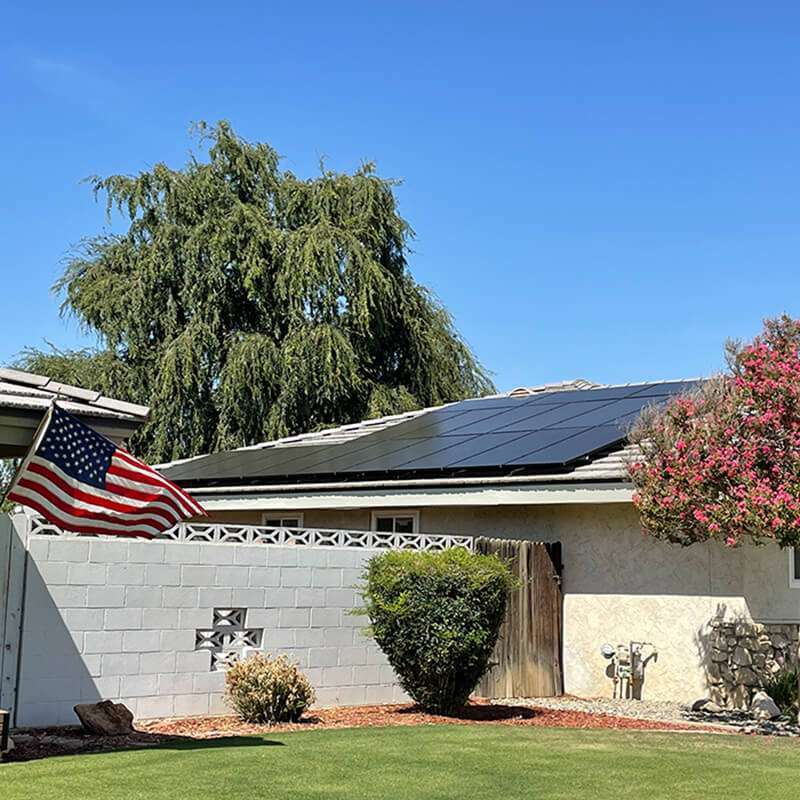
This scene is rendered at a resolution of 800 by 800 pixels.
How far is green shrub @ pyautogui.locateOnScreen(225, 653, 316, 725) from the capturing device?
1236cm

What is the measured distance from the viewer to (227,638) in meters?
13.2

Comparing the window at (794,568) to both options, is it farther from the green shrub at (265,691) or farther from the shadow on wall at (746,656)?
the green shrub at (265,691)

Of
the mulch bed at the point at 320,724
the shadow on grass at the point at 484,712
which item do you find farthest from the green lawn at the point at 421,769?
the shadow on grass at the point at 484,712

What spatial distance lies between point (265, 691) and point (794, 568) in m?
7.31

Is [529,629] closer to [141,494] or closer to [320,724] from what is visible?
[320,724]

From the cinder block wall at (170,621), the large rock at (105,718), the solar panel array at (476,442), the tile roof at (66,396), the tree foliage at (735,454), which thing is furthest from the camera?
the solar panel array at (476,442)

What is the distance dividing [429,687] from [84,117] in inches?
526

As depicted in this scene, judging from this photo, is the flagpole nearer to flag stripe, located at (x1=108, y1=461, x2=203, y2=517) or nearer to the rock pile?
flag stripe, located at (x1=108, y1=461, x2=203, y2=517)

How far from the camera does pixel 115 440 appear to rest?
33.6ft

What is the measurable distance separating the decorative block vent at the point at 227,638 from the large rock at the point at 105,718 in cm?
163

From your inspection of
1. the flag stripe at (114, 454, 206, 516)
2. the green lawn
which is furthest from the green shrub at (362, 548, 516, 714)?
the flag stripe at (114, 454, 206, 516)

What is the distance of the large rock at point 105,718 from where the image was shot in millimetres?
11148

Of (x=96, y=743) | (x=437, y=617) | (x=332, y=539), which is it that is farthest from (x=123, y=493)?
(x=332, y=539)

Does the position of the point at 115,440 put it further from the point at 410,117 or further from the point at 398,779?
the point at 410,117
